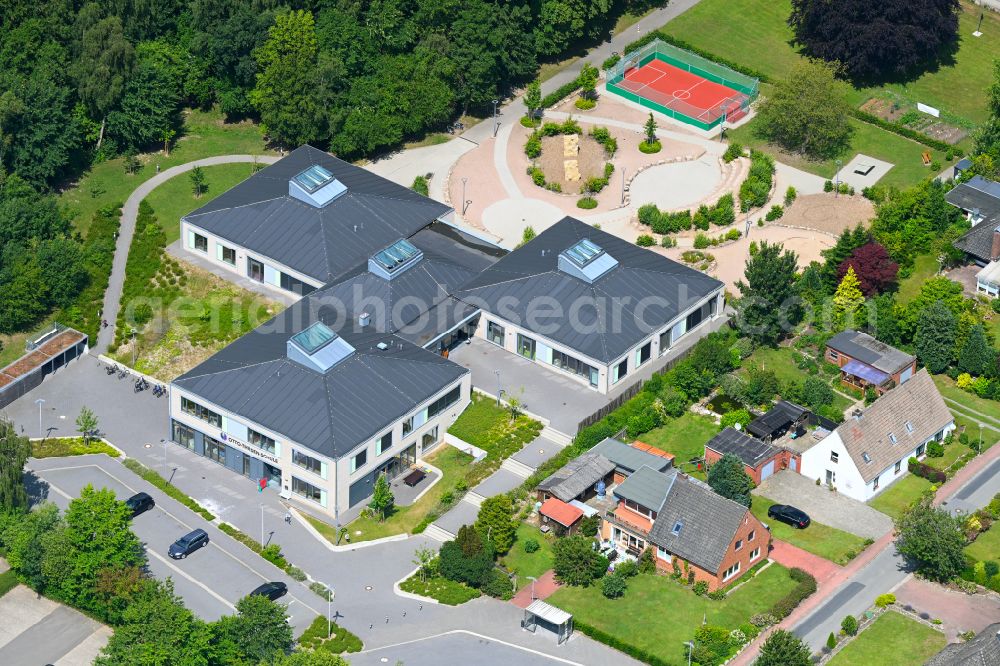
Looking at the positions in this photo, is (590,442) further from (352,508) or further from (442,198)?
(442,198)

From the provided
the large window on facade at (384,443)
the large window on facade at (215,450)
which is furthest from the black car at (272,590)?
the large window on facade at (215,450)

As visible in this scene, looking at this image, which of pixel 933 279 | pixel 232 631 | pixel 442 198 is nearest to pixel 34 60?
pixel 442 198

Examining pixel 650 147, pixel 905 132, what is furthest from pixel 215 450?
pixel 905 132

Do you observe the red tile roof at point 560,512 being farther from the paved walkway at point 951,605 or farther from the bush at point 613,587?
the paved walkway at point 951,605

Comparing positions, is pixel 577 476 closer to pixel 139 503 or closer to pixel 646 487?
pixel 646 487

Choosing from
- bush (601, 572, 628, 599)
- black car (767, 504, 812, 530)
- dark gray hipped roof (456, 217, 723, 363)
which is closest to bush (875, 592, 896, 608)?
black car (767, 504, 812, 530)

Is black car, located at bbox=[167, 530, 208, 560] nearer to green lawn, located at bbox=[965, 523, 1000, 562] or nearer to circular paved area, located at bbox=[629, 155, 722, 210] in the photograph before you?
A: green lawn, located at bbox=[965, 523, 1000, 562]
